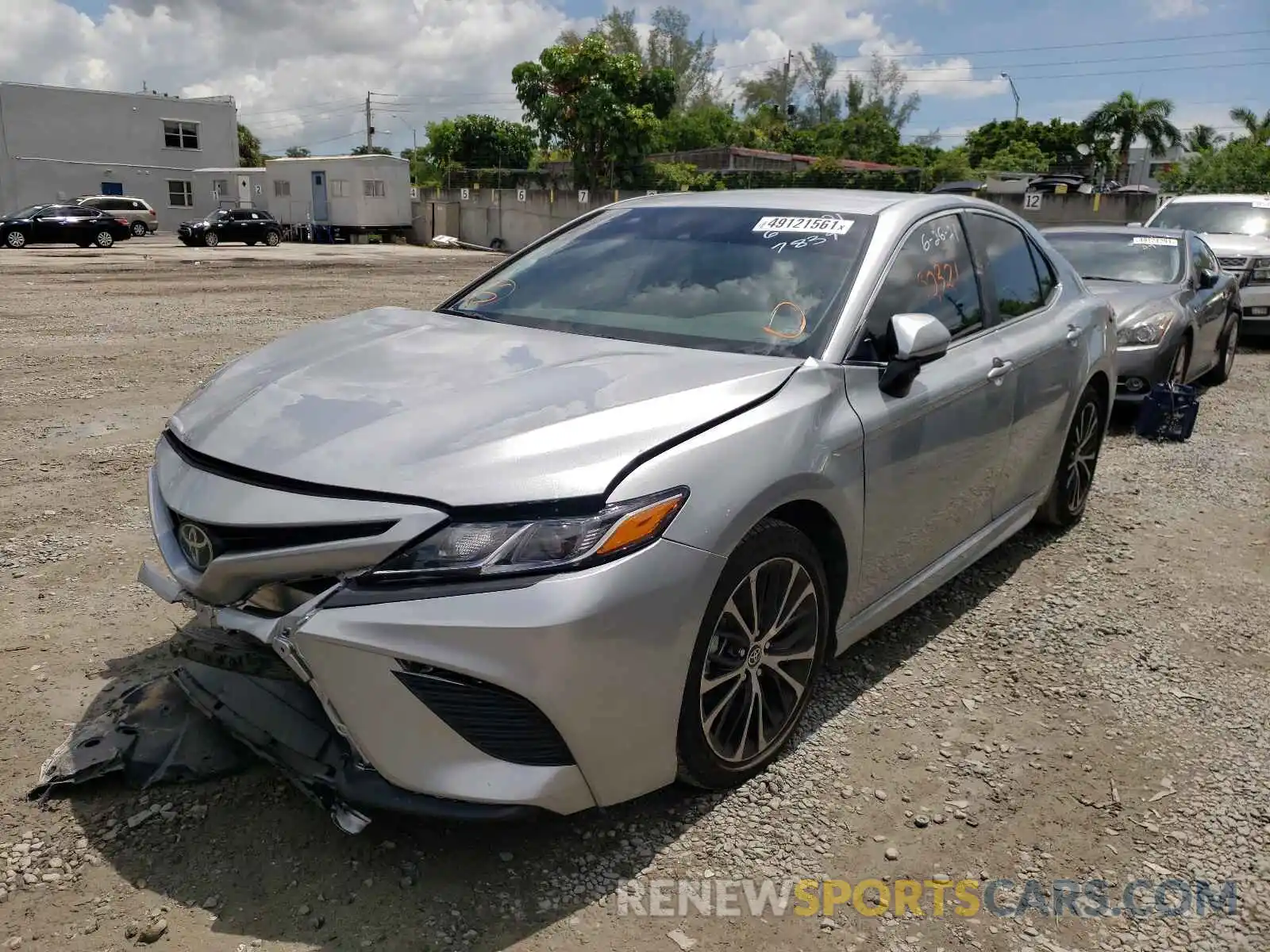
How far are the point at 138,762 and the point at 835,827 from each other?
1.96 m

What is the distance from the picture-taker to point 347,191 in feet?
138

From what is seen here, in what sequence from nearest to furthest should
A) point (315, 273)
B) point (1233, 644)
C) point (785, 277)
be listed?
1. point (785, 277)
2. point (1233, 644)
3. point (315, 273)

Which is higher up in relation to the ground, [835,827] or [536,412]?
[536,412]

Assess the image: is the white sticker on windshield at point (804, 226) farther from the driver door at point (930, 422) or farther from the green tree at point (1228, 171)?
the green tree at point (1228, 171)

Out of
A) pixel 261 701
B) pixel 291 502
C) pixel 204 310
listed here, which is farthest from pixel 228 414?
pixel 204 310

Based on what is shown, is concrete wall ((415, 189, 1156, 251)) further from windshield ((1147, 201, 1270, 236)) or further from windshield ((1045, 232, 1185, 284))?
windshield ((1045, 232, 1185, 284))

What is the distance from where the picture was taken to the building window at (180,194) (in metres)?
47.1

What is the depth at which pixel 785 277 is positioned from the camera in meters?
3.39

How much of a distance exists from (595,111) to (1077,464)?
37524 millimetres

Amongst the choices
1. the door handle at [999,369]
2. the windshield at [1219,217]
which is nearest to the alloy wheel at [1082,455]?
the door handle at [999,369]

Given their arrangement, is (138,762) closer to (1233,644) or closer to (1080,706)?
(1080,706)

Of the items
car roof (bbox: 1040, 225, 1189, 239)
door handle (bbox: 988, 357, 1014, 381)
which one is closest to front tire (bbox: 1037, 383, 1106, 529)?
door handle (bbox: 988, 357, 1014, 381)

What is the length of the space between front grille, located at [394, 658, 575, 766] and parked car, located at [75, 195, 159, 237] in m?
39.6

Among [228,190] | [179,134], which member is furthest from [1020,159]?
[179,134]
